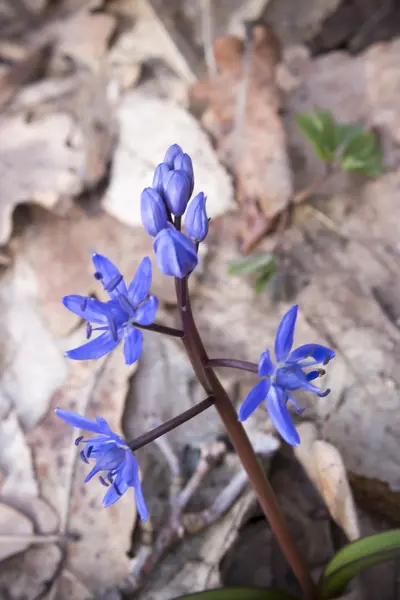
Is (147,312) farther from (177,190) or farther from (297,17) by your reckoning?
A: (297,17)

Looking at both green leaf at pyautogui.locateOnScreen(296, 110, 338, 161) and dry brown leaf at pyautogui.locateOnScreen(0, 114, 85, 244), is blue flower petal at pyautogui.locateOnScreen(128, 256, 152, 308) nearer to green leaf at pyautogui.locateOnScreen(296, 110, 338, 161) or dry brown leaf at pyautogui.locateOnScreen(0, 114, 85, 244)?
green leaf at pyautogui.locateOnScreen(296, 110, 338, 161)

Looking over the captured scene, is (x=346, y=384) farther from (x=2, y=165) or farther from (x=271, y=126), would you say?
(x=2, y=165)

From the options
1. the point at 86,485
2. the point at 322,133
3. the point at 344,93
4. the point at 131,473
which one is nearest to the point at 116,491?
the point at 131,473

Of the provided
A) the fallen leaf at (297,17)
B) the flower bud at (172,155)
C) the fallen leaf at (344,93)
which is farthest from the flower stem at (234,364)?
the fallen leaf at (297,17)

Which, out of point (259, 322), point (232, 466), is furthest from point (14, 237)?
point (232, 466)

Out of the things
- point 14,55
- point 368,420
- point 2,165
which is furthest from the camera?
point 14,55

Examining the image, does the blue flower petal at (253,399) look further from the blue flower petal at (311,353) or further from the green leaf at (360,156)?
the green leaf at (360,156)

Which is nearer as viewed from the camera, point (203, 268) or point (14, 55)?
point (203, 268)

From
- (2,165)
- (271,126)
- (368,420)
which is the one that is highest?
(2,165)
